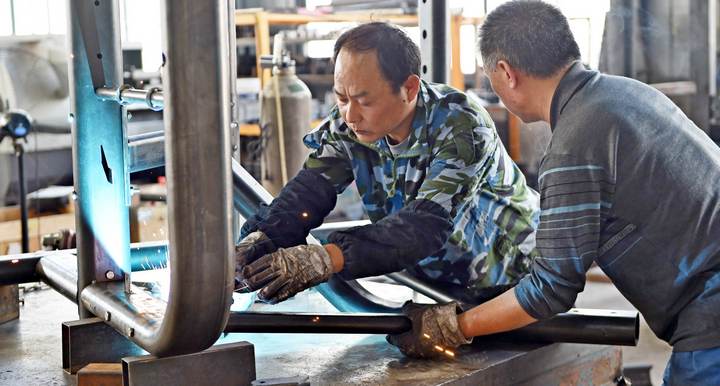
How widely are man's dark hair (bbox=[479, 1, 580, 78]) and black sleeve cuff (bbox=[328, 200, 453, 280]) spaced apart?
0.41m

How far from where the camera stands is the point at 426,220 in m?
2.11

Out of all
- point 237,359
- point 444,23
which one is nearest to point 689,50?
point 444,23

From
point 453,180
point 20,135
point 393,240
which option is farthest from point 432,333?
point 20,135

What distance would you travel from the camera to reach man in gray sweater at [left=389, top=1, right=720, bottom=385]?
1.75 metres

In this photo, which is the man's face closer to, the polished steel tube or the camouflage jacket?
the camouflage jacket

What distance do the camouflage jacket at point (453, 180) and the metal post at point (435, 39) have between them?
2.28 ft

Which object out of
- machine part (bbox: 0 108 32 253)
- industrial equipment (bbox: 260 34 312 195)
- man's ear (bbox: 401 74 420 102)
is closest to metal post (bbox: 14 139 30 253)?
machine part (bbox: 0 108 32 253)

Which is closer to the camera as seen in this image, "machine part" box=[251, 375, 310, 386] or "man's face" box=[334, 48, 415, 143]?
"machine part" box=[251, 375, 310, 386]

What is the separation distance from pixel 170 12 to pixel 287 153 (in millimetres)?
3954

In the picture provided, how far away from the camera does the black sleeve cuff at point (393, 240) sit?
81.6 inches

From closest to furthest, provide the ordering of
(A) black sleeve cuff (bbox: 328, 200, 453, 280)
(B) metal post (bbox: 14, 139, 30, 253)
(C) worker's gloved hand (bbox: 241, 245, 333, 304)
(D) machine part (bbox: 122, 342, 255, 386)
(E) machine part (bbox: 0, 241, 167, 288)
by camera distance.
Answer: (D) machine part (bbox: 122, 342, 255, 386) < (C) worker's gloved hand (bbox: 241, 245, 333, 304) < (A) black sleeve cuff (bbox: 328, 200, 453, 280) < (E) machine part (bbox: 0, 241, 167, 288) < (B) metal post (bbox: 14, 139, 30, 253)

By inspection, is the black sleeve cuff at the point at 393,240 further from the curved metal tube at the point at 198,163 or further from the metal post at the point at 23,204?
the metal post at the point at 23,204

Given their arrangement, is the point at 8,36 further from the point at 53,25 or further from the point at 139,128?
the point at 53,25

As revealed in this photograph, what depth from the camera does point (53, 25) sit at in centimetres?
721
